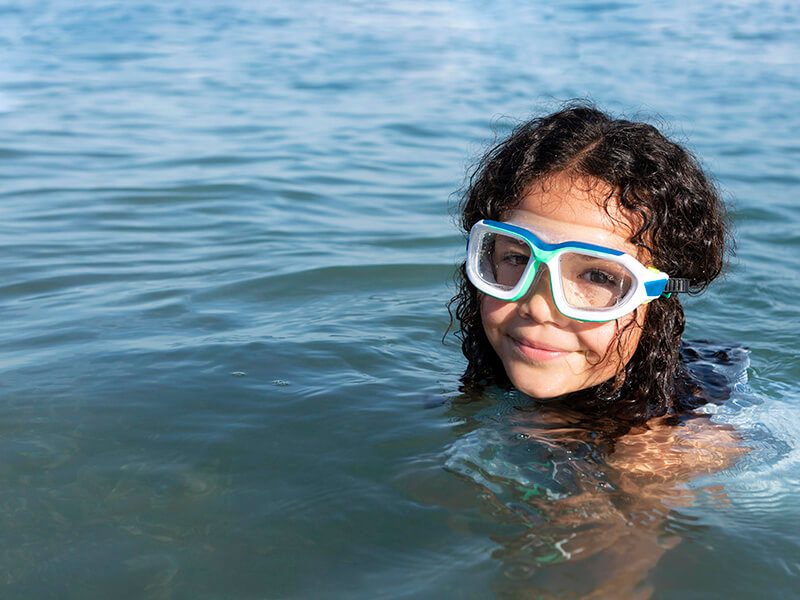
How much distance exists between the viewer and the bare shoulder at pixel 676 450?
131 inches

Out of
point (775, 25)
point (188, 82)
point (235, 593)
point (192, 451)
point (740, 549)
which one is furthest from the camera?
point (775, 25)

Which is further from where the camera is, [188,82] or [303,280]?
[188,82]

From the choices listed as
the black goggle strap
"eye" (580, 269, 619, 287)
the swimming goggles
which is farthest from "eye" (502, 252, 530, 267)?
the black goggle strap

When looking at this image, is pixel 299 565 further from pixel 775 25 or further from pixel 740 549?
pixel 775 25

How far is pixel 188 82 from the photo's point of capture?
1352 centimetres

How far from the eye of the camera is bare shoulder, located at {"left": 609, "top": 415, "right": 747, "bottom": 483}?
3.33 meters

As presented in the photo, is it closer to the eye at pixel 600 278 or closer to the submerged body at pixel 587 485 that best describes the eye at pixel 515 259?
the eye at pixel 600 278

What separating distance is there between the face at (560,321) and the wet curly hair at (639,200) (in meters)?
0.04

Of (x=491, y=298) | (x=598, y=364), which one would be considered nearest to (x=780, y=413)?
(x=598, y=364)

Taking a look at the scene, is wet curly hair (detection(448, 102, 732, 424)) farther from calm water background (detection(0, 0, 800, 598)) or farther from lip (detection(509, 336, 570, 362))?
calm water background (detection(0, 0, 800, 598))

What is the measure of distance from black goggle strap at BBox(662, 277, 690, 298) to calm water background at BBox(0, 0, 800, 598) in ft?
1.99

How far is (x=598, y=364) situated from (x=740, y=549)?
2.99 ft

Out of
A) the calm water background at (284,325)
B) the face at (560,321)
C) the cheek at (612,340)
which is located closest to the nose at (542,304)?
the face at (560,321)

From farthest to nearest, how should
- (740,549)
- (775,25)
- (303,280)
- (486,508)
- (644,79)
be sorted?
(775,25) → (644,79) → (303,280) → (486,508) → (740,549)
